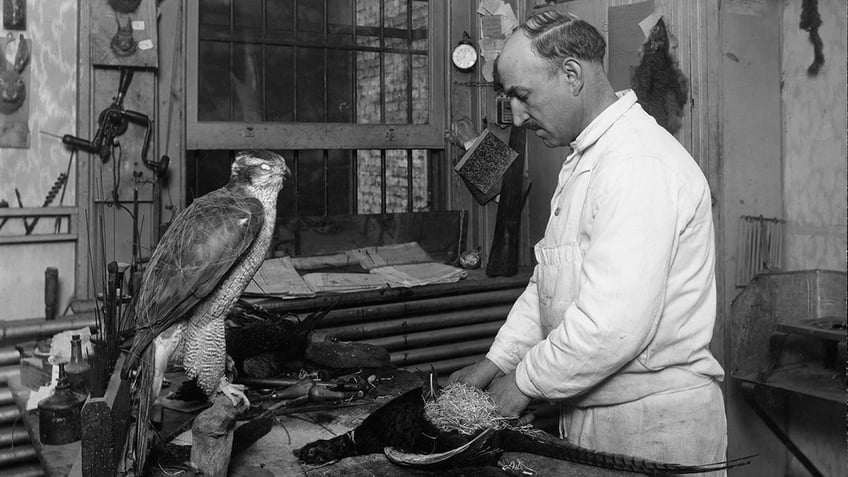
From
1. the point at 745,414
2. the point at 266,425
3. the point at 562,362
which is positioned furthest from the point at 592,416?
the point at 745,414

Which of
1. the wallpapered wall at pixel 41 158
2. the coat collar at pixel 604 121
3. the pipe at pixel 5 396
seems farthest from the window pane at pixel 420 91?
the coat collar at pixel 604 121

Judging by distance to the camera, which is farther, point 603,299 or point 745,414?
point 745,414

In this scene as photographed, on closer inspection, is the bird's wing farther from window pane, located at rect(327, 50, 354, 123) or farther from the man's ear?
window pane, located at rect(327, 50, 354, 123)

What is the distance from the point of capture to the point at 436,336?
413 cm

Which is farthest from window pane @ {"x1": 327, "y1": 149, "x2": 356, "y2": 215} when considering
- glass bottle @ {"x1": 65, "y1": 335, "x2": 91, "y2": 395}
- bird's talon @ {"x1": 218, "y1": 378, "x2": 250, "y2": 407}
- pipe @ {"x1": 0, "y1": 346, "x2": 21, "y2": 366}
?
bird's talon @ {"x1": 218, "y1": 378, "x2": 250, "y2": 407}

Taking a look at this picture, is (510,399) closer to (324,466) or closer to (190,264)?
(324,466)

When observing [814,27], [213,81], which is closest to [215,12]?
[213,81]

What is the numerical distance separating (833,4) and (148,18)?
10.8 ft

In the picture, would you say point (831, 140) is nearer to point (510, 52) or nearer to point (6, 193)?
point (510, 52)

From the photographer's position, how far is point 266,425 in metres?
2.14

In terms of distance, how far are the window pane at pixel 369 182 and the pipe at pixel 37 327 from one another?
167cm

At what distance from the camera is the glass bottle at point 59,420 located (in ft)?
7.26

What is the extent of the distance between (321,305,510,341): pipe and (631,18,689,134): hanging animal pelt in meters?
1.34

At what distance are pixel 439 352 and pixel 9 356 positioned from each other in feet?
6.60
